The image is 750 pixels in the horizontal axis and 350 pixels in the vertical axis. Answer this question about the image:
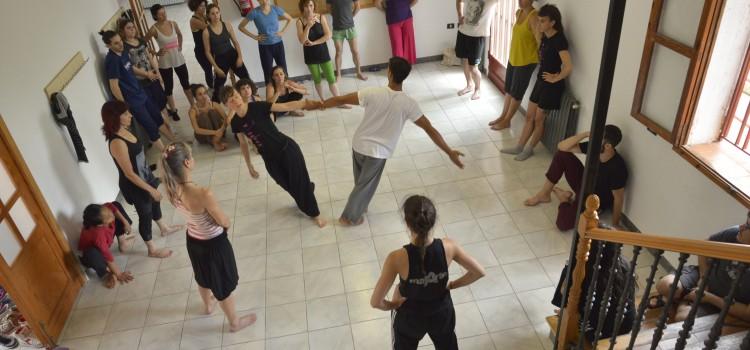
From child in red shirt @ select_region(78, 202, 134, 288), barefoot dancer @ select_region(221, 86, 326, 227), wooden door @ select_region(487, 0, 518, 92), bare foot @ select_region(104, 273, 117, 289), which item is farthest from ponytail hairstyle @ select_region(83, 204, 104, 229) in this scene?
wooden door @ select_region(487, 0, 518, 92)

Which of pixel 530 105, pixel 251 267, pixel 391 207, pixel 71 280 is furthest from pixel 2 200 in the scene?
pixel 530 105

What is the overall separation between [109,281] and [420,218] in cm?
305

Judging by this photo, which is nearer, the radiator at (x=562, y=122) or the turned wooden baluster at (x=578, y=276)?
the turned wooden baluster at (x=578, y=276)

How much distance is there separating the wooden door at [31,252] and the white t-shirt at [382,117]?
7.72ft

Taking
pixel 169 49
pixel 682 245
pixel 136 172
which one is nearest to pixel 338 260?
pixel 136 172

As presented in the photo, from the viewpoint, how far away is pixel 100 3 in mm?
5805

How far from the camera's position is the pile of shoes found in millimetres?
3504

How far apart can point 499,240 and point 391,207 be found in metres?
1.03

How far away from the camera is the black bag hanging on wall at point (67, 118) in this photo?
13.9 feet

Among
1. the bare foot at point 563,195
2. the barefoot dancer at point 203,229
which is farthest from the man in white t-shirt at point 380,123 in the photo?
the barefoot dancer at point 203,229

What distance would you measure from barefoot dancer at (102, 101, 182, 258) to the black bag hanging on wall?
538 millimetres

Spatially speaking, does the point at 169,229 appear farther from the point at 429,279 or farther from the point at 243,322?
the point at 429,279

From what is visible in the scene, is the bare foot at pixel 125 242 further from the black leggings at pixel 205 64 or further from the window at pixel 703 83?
the window at pixel 703 83

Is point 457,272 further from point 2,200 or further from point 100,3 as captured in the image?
point 100,3
